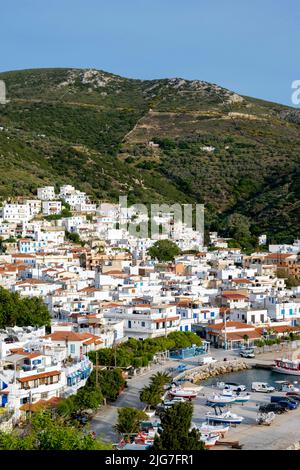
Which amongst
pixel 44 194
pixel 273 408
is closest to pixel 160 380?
pixel 273 408

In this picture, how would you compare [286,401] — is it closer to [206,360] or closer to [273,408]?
[273,408]

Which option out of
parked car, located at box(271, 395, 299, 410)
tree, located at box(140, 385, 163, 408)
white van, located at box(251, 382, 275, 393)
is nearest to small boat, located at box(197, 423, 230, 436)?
tree, located at box(140, 385, 163, 408)

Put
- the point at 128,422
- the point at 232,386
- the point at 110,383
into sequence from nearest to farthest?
the point at 128,422 → the point at 110,383 → the point at 232,386

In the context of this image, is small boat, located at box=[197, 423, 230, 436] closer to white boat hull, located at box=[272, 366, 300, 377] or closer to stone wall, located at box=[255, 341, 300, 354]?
white boat hull, located at box=[272, 366, 300, 377]

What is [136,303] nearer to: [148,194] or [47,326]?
[47,326]

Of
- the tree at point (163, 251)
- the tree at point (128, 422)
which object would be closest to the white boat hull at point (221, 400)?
the tree at point (128, 422)

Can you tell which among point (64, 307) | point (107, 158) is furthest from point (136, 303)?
point (107, 158)
